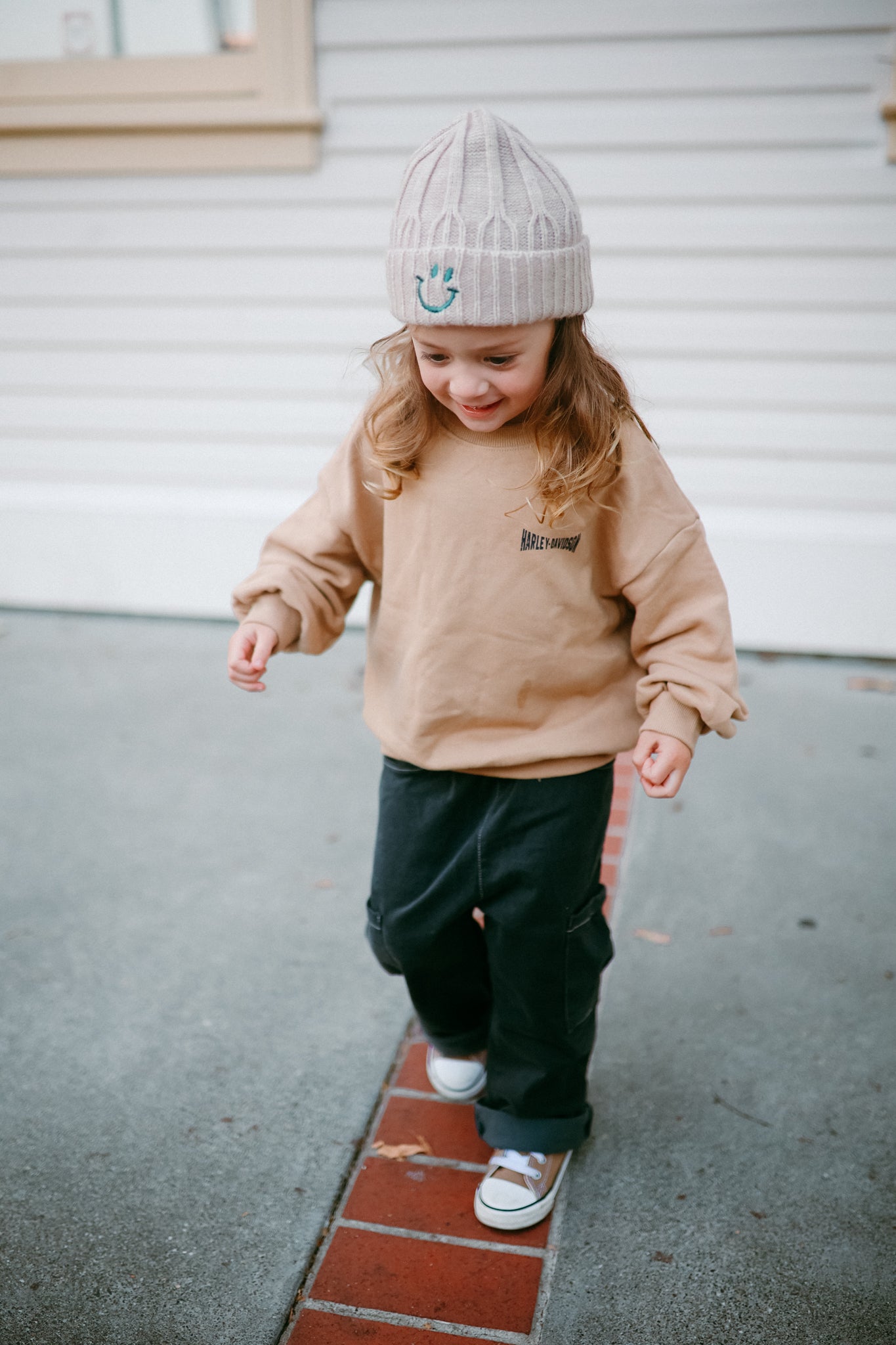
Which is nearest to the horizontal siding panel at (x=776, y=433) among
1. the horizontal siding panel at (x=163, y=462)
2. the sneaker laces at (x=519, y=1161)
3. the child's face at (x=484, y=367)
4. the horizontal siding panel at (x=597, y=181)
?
the horizontal siding panel at (x=597, y=181)

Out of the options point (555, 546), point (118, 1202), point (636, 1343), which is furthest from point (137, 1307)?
point (555, 546)

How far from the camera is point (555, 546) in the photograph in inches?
62.7

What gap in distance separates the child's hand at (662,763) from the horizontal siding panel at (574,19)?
10.4ft

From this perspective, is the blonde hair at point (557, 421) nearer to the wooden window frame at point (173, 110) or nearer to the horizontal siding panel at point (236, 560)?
the horizontal siding panel at point (236, 560)

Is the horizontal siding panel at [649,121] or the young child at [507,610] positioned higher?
the horizontal siding panel at [649,121]

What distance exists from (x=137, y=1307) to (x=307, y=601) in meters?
1.10

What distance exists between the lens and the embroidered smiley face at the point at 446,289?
1385mm

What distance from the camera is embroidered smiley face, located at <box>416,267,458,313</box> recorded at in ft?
4.54

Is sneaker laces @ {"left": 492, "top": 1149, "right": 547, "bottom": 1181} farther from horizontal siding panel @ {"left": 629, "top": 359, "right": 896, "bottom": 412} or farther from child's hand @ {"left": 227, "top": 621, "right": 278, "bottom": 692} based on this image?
horizontal siding panel @ {"left": 629, "top": 359, "right": 896, "bottom": 412}

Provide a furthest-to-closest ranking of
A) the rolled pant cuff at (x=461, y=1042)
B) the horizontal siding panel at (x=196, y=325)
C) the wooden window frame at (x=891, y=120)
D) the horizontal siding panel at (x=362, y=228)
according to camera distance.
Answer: the horizontal siding panel at (x=196, y=325)
the horizontal siding panel at (x=362, y=228)
the wooden window frame at (x=891, y=120)
the rolled pant cuff at (x=461, y=1042)

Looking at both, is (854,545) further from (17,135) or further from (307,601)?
(17,135)

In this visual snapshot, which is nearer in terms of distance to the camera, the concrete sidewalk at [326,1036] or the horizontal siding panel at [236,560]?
the concrete sidewalk at [326,1036]

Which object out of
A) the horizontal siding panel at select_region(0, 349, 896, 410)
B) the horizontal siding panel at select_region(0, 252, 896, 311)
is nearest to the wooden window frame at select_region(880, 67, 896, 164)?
the horizontal siding panel at select_region(0, 252, 896, 311)

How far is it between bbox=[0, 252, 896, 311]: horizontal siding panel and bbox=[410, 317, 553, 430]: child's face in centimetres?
269
